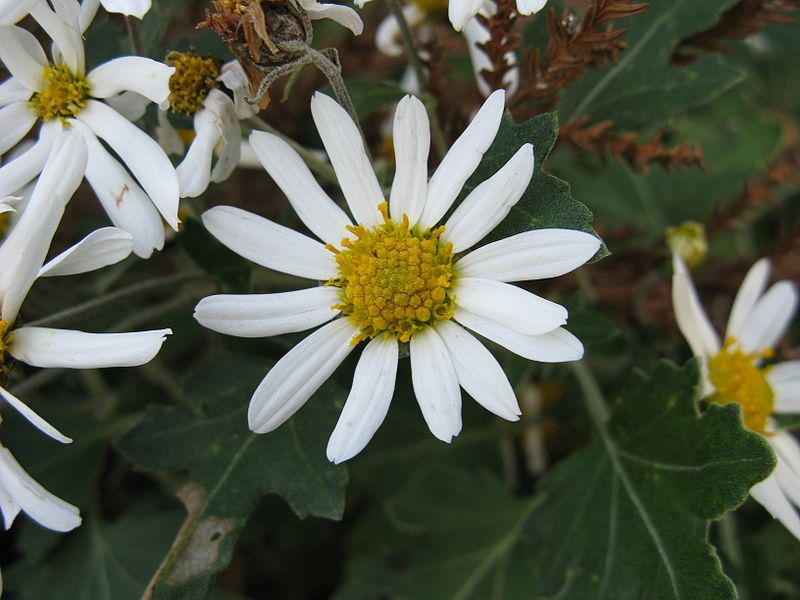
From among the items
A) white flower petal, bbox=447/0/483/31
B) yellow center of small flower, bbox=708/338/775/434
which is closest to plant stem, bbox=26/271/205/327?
white flower petal, bbox=447/0/483/31

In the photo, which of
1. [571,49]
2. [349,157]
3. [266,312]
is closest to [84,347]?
[266,312]

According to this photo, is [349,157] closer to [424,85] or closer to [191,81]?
[191,81]

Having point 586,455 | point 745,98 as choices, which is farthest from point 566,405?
point 745,98

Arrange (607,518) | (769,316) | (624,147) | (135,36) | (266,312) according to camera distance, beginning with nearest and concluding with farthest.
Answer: (266,312) < (135,36) < (607,518) < (624,147) < (769,316)

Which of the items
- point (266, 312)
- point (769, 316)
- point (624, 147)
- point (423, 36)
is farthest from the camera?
point (423, 36)

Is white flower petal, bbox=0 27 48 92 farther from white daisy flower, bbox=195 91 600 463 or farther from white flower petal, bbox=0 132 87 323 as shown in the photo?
white daisy flower, bbox=195 91 600 463

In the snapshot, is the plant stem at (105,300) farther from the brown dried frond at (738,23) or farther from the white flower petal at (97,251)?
the brown dried frond at (738,23)
